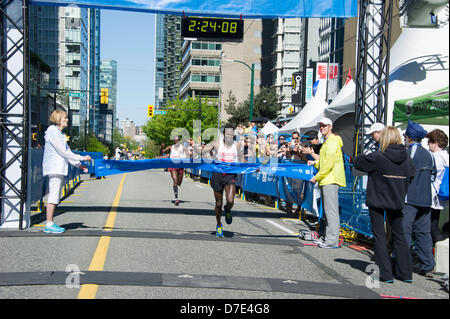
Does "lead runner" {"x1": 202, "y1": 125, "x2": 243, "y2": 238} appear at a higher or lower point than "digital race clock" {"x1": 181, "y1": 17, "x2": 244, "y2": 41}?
lower

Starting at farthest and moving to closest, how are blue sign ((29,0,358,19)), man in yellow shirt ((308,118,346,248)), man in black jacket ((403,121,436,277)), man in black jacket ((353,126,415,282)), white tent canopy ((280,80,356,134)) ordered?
white tent canopy ((280,80,356,134)), blue sign ((29,0,358,19)), man in yellow shirt ((308,118,346,248)), man in black jacket ((403,121,436,277)), man in black jacket ((353,126,415,282))

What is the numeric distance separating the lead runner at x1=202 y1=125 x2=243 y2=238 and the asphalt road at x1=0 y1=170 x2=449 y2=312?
0.41 m

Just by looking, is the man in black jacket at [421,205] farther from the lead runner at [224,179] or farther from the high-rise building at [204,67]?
the high-rise building at [204,67]

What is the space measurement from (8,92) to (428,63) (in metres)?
9.39

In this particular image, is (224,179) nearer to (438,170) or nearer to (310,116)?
(438,170)

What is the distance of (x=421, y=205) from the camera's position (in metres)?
7.44

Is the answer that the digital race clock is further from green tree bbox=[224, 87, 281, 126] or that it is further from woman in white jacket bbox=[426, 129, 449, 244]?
green tree bbox=[224, 87, 281, 126]

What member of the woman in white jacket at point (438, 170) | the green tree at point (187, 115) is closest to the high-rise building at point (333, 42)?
the green tree at point (187, 115)

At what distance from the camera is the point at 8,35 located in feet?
32.1

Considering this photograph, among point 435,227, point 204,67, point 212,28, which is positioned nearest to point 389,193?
point 435,227

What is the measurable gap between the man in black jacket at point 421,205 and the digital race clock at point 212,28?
6.00 meters

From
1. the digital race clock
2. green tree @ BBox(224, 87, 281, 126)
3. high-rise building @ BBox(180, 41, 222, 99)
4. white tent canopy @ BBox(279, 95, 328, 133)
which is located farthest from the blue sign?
high-rise building @ BBox(180, 41, 222, 99)

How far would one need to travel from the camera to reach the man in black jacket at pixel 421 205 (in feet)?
24.5

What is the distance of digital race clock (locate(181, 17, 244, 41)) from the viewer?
1232cm
